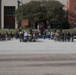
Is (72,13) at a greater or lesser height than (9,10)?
lesser

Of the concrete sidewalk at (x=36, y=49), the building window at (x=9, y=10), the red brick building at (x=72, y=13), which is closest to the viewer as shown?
the concrete sidewalk at (x=36, y=49)

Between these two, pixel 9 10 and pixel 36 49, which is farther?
pixel 9 10

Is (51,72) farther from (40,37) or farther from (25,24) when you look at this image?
(25,24)

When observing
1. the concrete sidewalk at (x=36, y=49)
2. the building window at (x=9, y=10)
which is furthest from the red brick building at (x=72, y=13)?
the concrete sidewalk at (x=36, y=49)

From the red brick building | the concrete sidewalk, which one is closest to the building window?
the red brick building

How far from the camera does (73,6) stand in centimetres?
8162

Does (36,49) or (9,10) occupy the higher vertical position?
(9,10)

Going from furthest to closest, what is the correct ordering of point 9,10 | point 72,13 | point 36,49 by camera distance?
point 9,10 < point 72,13 < point 36,49

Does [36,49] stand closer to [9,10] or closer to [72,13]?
[72,13]

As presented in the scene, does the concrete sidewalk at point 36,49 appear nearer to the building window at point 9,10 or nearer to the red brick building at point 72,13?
the red brick building at point 72,13

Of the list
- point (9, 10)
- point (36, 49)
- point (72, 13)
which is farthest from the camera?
point (9, 10)

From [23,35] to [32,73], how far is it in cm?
2396

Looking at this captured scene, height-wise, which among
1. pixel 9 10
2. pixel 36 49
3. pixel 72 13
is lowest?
pixel 36 49

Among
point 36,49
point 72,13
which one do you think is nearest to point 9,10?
point 72,13
